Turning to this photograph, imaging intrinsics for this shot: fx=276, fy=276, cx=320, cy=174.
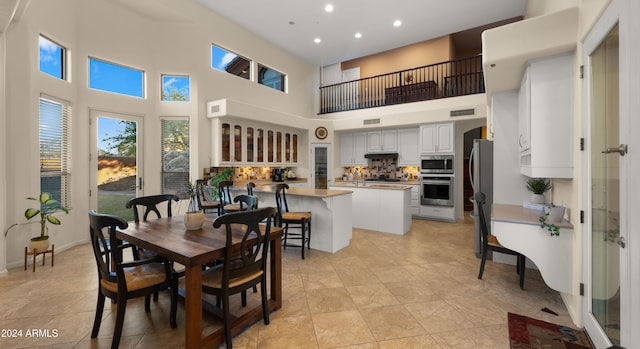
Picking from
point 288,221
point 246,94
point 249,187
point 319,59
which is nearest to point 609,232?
point 288,221

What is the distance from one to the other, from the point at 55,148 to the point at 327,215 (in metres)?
4.23

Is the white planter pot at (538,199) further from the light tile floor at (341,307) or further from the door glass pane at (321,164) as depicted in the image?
the door glass pane at (321,164)

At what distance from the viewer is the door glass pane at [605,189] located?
5.49ft

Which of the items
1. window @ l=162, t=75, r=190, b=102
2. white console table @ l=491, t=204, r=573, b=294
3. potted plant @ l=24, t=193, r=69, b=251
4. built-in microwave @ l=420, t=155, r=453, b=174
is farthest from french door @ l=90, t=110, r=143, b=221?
built-in microwave @ l=420, t=155, r=453, b=174

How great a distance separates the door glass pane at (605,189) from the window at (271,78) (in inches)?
261

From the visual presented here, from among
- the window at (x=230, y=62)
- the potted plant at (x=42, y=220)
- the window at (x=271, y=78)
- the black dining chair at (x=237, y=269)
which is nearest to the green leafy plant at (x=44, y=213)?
the potted plant at (x=42, y=220)

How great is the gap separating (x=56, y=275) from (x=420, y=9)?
298 inches

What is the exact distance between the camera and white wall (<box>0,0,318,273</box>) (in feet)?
11.6

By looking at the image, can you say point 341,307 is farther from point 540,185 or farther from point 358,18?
point 358,18

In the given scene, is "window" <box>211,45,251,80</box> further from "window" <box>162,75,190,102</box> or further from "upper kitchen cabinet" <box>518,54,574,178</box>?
"upper kitchen cabinet" <box>518,54,574,178</box>

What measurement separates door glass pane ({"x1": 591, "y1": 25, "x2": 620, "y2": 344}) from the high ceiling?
4707 millimetres

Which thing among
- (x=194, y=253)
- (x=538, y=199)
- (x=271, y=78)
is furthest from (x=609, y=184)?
(x=271, y=78)

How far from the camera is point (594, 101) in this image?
203cm

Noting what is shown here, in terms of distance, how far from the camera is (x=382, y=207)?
17.8 ft
